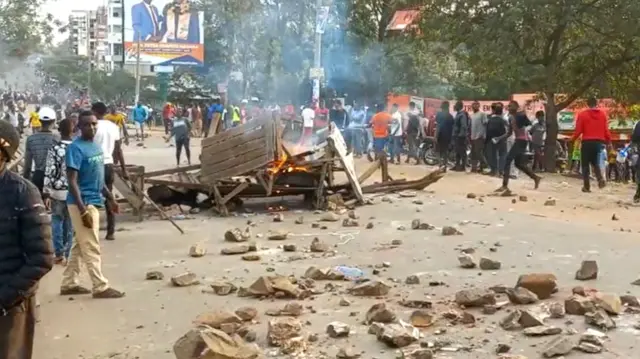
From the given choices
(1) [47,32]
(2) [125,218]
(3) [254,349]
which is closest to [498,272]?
(3) [254,349]

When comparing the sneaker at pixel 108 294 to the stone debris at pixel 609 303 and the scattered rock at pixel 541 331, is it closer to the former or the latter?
the scattered rock at pixel 541 331

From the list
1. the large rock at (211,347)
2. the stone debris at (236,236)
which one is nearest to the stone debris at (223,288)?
the large rock at (211,347)

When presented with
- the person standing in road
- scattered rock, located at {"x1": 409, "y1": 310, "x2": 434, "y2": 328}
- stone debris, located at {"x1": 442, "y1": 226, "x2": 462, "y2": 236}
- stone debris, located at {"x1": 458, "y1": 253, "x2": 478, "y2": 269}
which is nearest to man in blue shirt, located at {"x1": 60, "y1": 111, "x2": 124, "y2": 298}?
scattered rock, located at {"x1": 409, "y1": 310, "x2": 434, "y2": 328}

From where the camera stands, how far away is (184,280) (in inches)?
303

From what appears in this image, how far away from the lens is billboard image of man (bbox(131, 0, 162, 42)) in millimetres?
43438

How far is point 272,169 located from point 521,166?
15.7ft

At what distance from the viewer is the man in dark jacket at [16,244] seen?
373 centimetres

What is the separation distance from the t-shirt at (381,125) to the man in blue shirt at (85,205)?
12453 millimetres

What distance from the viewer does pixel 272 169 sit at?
12180mm

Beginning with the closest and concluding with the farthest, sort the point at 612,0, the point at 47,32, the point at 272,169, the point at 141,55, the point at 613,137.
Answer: the point at 272,169, the point at 612,0, the point at 613,137, the point at 47,32, the point at 141,55

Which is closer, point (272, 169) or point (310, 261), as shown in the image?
point (310, 261)

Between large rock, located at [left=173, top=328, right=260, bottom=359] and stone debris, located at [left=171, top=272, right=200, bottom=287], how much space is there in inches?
93.1

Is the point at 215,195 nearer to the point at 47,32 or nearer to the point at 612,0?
the point at 612,0

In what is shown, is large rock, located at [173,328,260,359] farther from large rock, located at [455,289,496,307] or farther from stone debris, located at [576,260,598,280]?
stone debris, located at [576,260,598,280]
